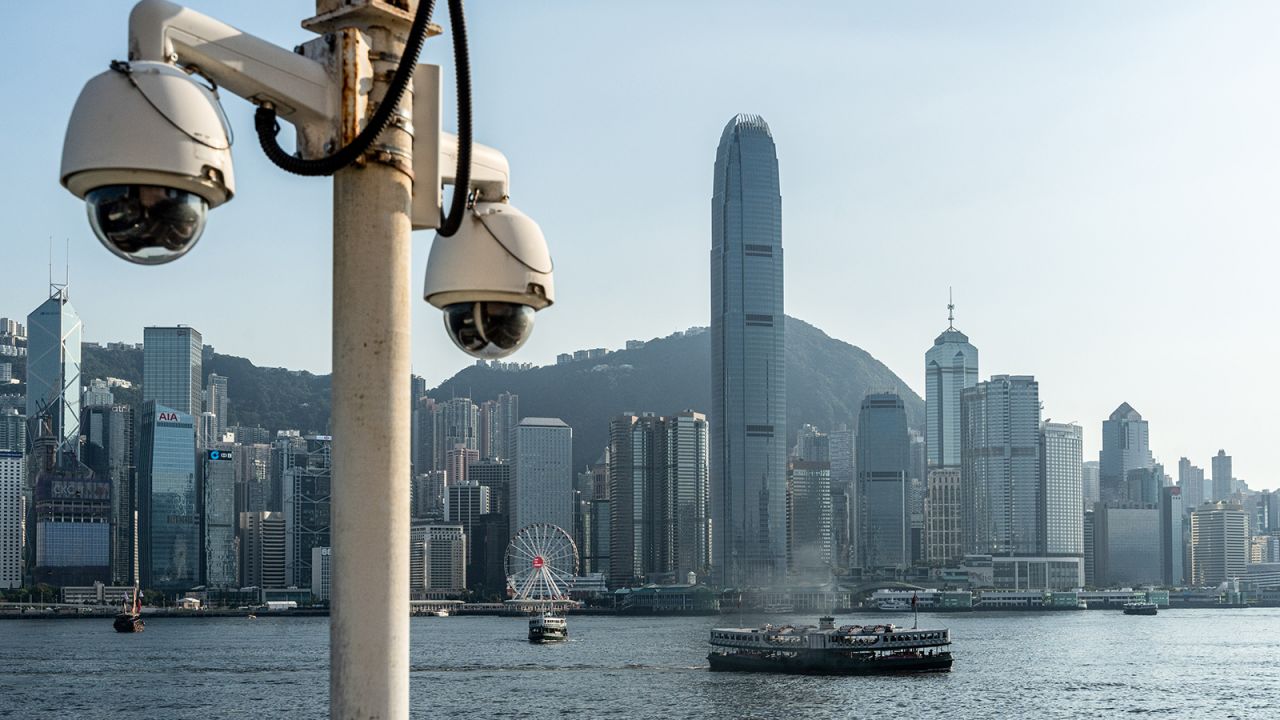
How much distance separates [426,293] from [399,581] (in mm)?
1184

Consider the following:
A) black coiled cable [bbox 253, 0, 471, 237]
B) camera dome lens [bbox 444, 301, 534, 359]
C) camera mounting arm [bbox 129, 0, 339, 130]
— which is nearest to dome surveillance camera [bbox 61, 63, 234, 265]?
camera mounting arm [bbox 129, 0, 339, 130]

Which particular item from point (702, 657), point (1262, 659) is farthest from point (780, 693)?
point (1262, 659)

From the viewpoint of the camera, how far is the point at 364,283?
5414mm

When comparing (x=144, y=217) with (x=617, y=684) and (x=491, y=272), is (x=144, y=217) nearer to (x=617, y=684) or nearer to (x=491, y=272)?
(x=491, y=272)

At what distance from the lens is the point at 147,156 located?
4770mm

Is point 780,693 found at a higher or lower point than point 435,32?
lower

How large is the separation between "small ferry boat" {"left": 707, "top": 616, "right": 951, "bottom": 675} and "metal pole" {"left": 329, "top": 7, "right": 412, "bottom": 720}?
4405 inches

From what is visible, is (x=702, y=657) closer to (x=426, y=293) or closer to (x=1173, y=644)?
(x=1173, y=644)

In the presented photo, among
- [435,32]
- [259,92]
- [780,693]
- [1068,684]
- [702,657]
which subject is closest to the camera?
[259,92]

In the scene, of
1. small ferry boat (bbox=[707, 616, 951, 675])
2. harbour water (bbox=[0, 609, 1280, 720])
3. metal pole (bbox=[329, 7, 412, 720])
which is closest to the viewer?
metal pole (bbox=[329, 7, 412, 720])

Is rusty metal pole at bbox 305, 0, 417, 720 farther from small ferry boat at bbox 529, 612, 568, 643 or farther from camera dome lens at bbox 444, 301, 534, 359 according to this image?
small ferry boat at bbox 529, 612, 568, 643

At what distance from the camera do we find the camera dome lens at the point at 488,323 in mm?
6176

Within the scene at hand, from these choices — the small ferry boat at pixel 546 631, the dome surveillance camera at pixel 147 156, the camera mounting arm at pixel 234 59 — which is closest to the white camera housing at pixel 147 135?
the dome surveillance camera at pixel 147 156

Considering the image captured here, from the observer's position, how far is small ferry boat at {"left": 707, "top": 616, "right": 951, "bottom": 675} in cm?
11544
